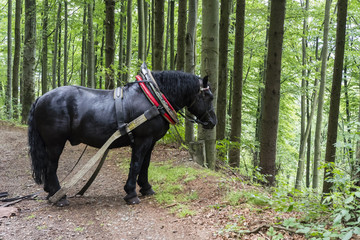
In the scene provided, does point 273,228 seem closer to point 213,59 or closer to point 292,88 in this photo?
point 213,59

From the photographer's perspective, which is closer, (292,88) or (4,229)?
(4,229)

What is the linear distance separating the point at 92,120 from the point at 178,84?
4.78 ft

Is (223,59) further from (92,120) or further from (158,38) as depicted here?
(92,120)

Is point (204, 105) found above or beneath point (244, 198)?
above

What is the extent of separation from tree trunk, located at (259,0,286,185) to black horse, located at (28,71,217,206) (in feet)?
8.08

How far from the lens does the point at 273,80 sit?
6.50 meters

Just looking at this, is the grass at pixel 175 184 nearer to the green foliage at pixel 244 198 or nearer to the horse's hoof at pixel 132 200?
the horse's hoof at pixel 132 200

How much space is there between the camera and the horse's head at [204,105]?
4.63 meters

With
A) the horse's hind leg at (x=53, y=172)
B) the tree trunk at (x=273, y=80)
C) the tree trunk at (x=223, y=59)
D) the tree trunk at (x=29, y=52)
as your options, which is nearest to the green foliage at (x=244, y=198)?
the tree trunk at (x=273, y=80)

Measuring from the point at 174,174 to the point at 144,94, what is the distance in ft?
6.69

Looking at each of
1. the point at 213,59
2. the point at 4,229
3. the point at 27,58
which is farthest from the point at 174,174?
the point at 27,58

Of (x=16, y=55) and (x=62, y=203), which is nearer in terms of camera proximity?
(x=62, y=203)

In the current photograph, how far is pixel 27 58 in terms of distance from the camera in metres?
13.3

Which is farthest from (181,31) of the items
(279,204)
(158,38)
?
(279,204)
